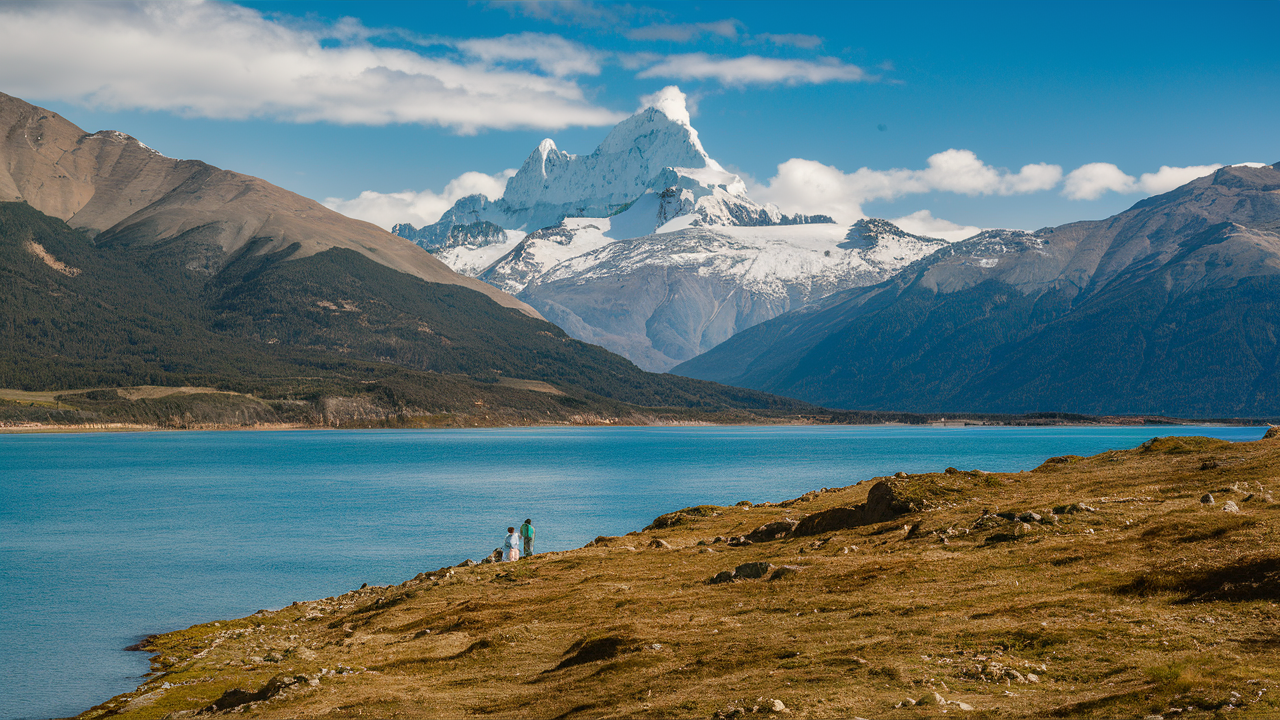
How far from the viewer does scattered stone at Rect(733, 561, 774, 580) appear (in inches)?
1491

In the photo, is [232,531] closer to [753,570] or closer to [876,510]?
[876,510]

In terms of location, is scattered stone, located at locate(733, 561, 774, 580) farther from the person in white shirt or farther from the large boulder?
the person in white shirt

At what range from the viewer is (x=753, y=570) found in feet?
125

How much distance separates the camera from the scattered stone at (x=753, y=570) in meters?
37.9

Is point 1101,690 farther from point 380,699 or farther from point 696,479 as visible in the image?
point 696,479

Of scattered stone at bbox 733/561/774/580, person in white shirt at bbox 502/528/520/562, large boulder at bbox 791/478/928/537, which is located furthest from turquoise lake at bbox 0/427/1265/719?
large boulder at bbox 791/478/928/537

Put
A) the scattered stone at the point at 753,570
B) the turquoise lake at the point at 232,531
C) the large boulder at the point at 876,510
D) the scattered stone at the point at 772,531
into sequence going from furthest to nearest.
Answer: the turquoise lake at the point at 232,531
the scattered stone at the point at 772,531
the large boulder at the point at 876,510
the scattered stone at the point at 753,570

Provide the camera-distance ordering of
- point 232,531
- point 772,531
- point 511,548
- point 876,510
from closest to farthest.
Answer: point 876,510 < point 772,531 < point 511,548 < point 232,531

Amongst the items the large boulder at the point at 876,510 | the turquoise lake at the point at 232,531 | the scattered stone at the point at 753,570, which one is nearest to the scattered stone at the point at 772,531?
the large boulder at the point at 876,510

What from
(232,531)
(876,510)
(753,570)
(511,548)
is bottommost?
(232,531)

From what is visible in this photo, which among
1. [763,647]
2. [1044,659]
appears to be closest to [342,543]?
[763,647]

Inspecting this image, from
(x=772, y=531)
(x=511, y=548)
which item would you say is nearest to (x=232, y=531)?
(x=511, y=548)

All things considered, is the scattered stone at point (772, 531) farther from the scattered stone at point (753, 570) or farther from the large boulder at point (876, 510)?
the scattered stone at point (753, 570)

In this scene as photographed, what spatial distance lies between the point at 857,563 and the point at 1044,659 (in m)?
14.6
